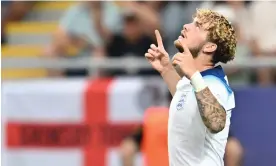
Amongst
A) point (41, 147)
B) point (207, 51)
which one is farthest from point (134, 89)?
point (207, 51)

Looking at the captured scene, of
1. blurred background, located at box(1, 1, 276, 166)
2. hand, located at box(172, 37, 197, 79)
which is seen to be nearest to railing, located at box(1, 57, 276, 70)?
blurred background, located at box(1, 1, 276, 166)

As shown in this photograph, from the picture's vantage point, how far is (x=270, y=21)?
29.4ft

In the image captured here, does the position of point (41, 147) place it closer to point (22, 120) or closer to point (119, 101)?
point (22, 120)

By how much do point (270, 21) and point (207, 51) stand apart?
379 centimetres

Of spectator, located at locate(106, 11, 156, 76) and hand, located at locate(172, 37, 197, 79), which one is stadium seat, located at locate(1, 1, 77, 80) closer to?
spectator, located at locate(106, 11, 156, 76)

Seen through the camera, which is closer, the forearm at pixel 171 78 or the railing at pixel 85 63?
the forearm at pixel 171 78

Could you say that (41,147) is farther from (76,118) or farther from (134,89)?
(134,89)

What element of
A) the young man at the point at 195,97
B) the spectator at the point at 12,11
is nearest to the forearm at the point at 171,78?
the young man at the point at 195,97

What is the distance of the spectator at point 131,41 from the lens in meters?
9.22

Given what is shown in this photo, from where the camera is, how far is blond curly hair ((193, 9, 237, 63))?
528cm

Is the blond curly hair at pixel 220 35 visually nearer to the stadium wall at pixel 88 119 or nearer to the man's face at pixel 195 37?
the man's face at pixel 195 37

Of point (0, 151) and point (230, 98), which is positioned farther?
point (0, 151)

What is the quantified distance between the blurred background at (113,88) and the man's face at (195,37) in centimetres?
334

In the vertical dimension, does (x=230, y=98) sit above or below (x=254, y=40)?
below
